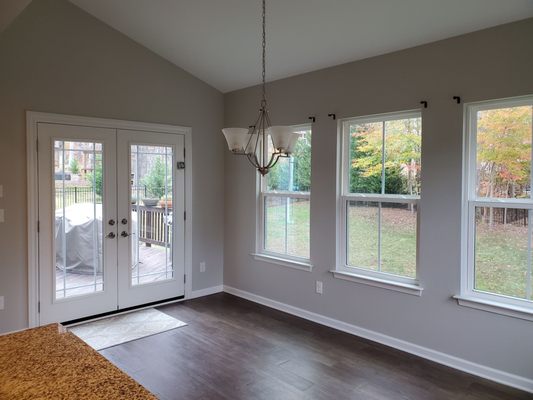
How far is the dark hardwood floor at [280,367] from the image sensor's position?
2834 millimetres

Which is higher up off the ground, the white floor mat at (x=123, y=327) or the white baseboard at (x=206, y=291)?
the white baseboard at (x=206, y=291)

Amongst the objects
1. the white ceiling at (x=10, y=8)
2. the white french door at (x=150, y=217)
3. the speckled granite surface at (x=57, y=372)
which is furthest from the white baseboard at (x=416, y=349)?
the white ceiling at (x=10, y=8)

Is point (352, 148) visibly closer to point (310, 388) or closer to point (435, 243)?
point (435, 243)

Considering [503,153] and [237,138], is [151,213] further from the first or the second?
[503,153]

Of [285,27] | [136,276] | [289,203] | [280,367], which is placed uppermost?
[285,27]

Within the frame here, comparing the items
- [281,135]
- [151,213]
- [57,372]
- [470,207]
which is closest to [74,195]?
[151,213]

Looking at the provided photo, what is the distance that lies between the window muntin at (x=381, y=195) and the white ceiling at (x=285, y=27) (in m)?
0.69

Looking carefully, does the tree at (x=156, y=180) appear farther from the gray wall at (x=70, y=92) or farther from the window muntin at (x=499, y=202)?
the window muntin at (x=499, y=202)

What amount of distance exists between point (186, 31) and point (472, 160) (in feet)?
9.37

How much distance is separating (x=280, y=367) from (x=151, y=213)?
90.6 inches

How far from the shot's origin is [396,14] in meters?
3.05

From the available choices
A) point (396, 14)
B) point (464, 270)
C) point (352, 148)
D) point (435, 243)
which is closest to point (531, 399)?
point (464, 270)

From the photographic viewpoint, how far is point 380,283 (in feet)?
12.0

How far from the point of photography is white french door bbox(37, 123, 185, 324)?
12.8 feet
